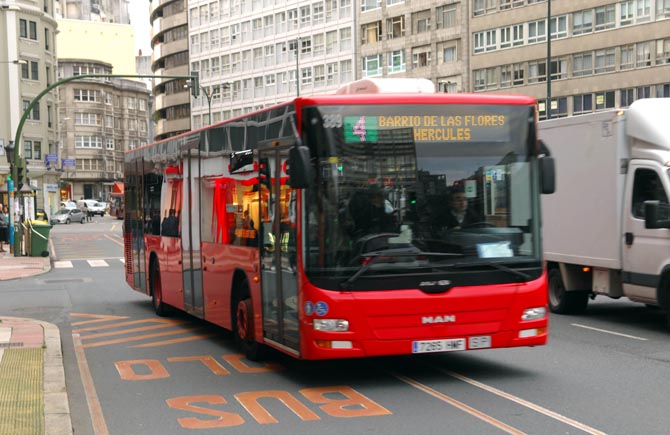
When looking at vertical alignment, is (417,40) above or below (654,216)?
above

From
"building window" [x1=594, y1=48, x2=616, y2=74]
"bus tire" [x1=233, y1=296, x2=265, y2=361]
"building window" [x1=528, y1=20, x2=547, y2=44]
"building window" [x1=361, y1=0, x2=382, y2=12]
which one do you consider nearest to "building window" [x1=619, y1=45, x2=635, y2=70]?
"building window" [x1=594, y1=48, x2=616, y2=74]

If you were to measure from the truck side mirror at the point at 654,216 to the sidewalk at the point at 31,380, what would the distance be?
744cm

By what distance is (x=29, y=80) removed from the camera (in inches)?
3346

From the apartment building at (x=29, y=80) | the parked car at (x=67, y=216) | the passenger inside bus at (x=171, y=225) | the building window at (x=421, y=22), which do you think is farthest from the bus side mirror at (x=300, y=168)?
the parked car at (x=67, y=216)

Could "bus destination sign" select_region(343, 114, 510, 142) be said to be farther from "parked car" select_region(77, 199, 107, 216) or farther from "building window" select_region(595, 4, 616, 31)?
"parked car" select_region(77, 199, 107, 216)

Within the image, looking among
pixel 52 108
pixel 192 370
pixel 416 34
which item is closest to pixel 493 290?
pixel 192 370

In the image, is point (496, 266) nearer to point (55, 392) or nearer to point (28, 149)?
point (55, 392)

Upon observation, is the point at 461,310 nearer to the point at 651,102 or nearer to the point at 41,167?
the point at 651,102

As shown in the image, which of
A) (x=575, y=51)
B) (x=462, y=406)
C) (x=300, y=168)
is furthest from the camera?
(x=575, y=51)

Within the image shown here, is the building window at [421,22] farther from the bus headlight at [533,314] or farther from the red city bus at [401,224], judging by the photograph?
the bus headlight at [533,314]

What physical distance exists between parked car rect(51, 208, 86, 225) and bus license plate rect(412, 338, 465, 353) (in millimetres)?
83632

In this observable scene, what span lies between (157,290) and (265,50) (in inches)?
3590

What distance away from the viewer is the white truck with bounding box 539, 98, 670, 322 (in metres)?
13.9

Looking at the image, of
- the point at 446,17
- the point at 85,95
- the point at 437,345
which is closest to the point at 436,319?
the point at 437,345
